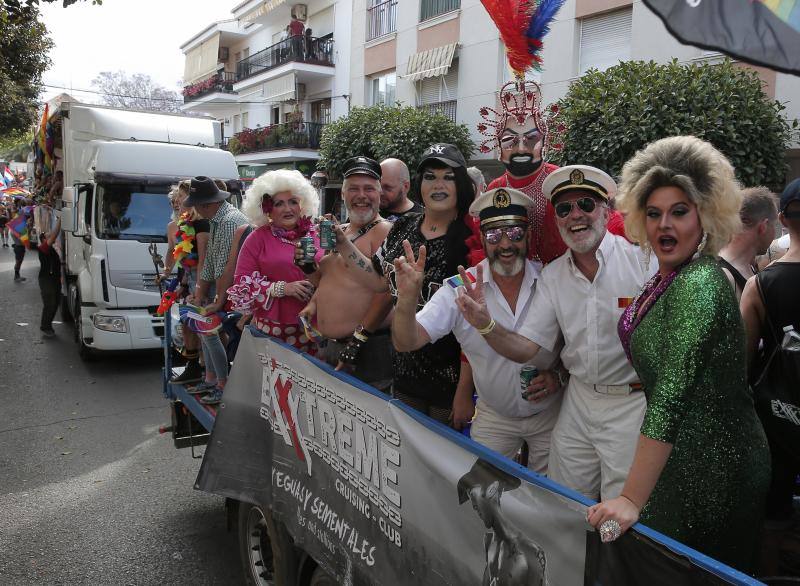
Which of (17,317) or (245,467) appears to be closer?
(245,467)

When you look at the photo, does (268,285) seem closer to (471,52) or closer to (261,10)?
(471,52)

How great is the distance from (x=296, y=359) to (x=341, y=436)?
493 millimetres

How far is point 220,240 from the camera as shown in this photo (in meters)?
4.96

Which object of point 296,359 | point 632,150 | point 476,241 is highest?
point 632,150

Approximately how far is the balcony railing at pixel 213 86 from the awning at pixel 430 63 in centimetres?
1580

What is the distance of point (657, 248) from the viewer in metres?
1.92

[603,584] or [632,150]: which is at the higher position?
[632,150]

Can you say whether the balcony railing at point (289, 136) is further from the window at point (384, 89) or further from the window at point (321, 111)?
the window at point (384, 89)

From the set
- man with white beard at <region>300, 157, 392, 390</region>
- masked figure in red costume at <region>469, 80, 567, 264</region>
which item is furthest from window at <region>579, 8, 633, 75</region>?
masked figure in red costume at <region>469, 80, 567, 264</region>

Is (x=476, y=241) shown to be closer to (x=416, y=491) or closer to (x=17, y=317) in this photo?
(x=416, y=491)

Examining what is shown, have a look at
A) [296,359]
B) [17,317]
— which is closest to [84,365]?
[17,317]

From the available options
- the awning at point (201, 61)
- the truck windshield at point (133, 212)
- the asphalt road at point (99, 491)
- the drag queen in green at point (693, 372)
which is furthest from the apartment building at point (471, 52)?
the awning at point (201, 61)

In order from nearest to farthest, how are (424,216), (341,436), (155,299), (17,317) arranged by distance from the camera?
1. (341,436)
2. (424,216)
3. (155,299)
4. (17,317)

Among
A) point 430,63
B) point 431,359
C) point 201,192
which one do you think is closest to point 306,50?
point 430,63
